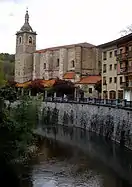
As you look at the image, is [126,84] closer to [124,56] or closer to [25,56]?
[124,56]

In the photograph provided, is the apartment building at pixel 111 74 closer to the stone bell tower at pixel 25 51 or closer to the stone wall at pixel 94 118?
the stone wall at pixel 94 118

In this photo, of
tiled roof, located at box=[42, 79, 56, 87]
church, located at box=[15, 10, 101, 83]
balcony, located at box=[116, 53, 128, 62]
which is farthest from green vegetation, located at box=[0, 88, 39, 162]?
church, located at box=[15, 10, 101, 83]

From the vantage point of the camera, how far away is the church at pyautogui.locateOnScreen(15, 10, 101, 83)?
91.7m

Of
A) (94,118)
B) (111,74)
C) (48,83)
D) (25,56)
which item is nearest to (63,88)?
(48,83)

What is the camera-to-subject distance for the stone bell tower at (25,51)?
104 m

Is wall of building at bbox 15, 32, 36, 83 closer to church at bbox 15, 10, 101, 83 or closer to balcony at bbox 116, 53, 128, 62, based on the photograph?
church at bbox 15, 10, 101, 83

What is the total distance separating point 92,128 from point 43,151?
14739 mm

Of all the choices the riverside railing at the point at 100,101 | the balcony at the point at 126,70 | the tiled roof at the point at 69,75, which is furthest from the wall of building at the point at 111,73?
the tiled roof at the point at 69,75

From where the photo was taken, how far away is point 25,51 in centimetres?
10394

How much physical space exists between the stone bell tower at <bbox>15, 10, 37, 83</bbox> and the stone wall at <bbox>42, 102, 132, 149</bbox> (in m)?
36.6

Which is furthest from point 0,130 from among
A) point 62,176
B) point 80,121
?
point 80,121

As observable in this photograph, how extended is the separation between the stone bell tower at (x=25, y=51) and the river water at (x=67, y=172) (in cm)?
6935

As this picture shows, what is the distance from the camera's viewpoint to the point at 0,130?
Result: 2530 cm

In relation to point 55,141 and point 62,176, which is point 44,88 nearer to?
point 55,141
